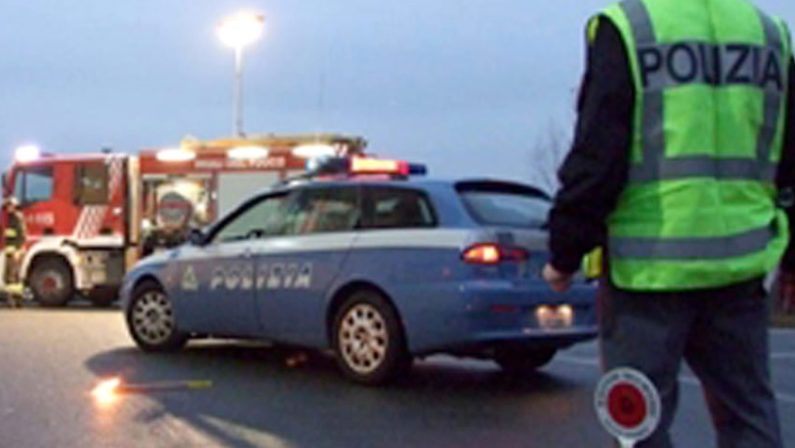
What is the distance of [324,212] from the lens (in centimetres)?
914

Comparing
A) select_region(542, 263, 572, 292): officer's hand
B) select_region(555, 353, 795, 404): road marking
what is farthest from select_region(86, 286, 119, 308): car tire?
select_region(542, 263, 572, 292): officer's hand

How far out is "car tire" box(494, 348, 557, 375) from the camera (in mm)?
9102

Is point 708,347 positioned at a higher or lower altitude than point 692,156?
lower

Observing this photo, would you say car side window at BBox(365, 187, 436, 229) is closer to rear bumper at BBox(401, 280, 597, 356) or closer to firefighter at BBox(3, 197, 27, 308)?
rear bumper at BBox(401, 280, 597, 356)

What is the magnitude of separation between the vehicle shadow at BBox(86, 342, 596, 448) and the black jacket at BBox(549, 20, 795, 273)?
140 inches

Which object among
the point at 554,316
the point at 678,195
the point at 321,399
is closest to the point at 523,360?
→ the point at 554,316

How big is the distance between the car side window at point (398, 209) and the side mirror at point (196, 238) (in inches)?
77.2

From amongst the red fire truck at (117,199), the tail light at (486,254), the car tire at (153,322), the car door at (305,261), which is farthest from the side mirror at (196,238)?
the red fire truck at (117,199)

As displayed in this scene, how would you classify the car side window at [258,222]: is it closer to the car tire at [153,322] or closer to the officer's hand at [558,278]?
the car tire at [153,322]

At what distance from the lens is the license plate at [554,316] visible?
7.96m

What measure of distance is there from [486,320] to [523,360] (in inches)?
62.5

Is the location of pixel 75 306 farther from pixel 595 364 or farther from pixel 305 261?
pixel 595 364

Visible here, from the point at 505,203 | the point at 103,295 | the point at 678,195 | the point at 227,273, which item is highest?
the point at 678,195

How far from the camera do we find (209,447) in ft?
20.5
